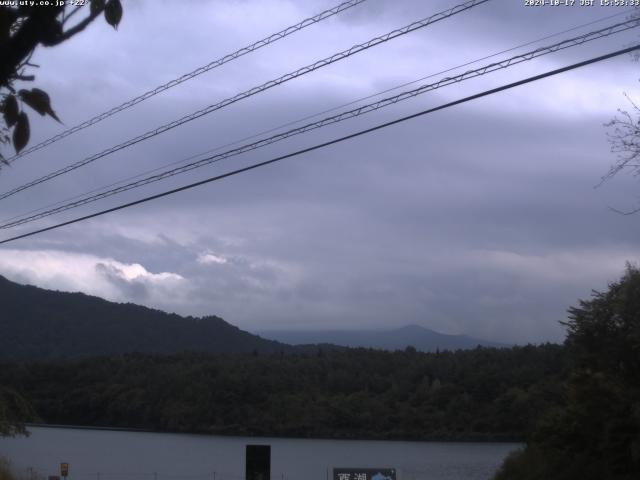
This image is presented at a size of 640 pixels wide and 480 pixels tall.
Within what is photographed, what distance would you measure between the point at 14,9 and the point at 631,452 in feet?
55.4

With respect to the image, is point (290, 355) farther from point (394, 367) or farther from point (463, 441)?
point (463, 441)

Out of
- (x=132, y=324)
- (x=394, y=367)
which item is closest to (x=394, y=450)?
(x=394, y=367)

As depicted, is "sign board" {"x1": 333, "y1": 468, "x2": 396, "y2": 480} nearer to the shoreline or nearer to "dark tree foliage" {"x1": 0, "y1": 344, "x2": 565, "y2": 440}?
the shoreline

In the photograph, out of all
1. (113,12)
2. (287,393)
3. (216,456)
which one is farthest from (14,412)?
(113,12)

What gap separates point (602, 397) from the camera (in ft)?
62.8

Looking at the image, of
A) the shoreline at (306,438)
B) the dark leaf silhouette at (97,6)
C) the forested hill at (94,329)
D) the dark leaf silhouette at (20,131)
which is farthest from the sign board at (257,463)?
the forested hill at (94,329)

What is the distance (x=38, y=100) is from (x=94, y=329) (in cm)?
8745

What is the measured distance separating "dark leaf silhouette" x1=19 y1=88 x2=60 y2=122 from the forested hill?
70.4 meters

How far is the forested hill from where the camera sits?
77.2 m

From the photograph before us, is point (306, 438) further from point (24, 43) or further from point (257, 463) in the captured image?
point (24, 43)

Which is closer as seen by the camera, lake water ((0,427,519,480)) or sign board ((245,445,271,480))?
sign board ((245,445,271,480))

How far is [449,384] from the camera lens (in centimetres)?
4172

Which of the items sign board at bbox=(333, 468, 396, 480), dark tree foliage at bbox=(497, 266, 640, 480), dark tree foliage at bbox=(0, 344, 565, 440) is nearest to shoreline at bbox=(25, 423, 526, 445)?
dark tree foliage at bbox=(0, 344, 565, 440)

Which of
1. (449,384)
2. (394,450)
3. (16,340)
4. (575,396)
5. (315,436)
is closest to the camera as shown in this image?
(575,396)
